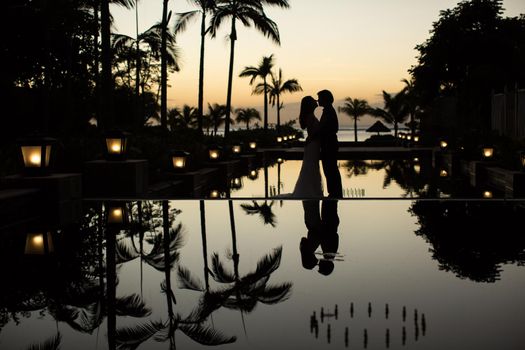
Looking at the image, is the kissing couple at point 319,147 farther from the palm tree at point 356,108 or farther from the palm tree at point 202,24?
the palm tree at point 356,108

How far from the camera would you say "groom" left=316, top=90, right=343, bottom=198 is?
10.7 meters

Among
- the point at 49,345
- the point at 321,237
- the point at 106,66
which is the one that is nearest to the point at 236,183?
the point at 106,66

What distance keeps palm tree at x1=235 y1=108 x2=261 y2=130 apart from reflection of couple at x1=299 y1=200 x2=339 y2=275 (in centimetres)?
5788

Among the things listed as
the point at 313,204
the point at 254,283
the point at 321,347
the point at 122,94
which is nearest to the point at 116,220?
the point at 313,204

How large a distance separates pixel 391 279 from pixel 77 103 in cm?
2508

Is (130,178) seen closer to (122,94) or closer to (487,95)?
(487,95)

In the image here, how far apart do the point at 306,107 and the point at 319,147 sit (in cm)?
118

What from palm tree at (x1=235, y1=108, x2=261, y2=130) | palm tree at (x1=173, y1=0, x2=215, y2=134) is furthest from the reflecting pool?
palm tree at (x1=235, y1=108, x2=261, y2=130)

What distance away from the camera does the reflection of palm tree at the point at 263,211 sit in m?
9.17

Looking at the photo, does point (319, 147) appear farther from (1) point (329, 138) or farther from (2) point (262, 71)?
(2) point (262, 71)

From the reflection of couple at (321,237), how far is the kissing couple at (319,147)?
76 cm

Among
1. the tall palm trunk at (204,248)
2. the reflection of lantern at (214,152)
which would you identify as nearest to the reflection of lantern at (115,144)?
the tall palm trunk at (204,248)

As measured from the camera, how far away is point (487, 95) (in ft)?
118

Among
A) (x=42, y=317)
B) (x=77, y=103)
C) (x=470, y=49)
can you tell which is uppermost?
(x=470, y=49)
